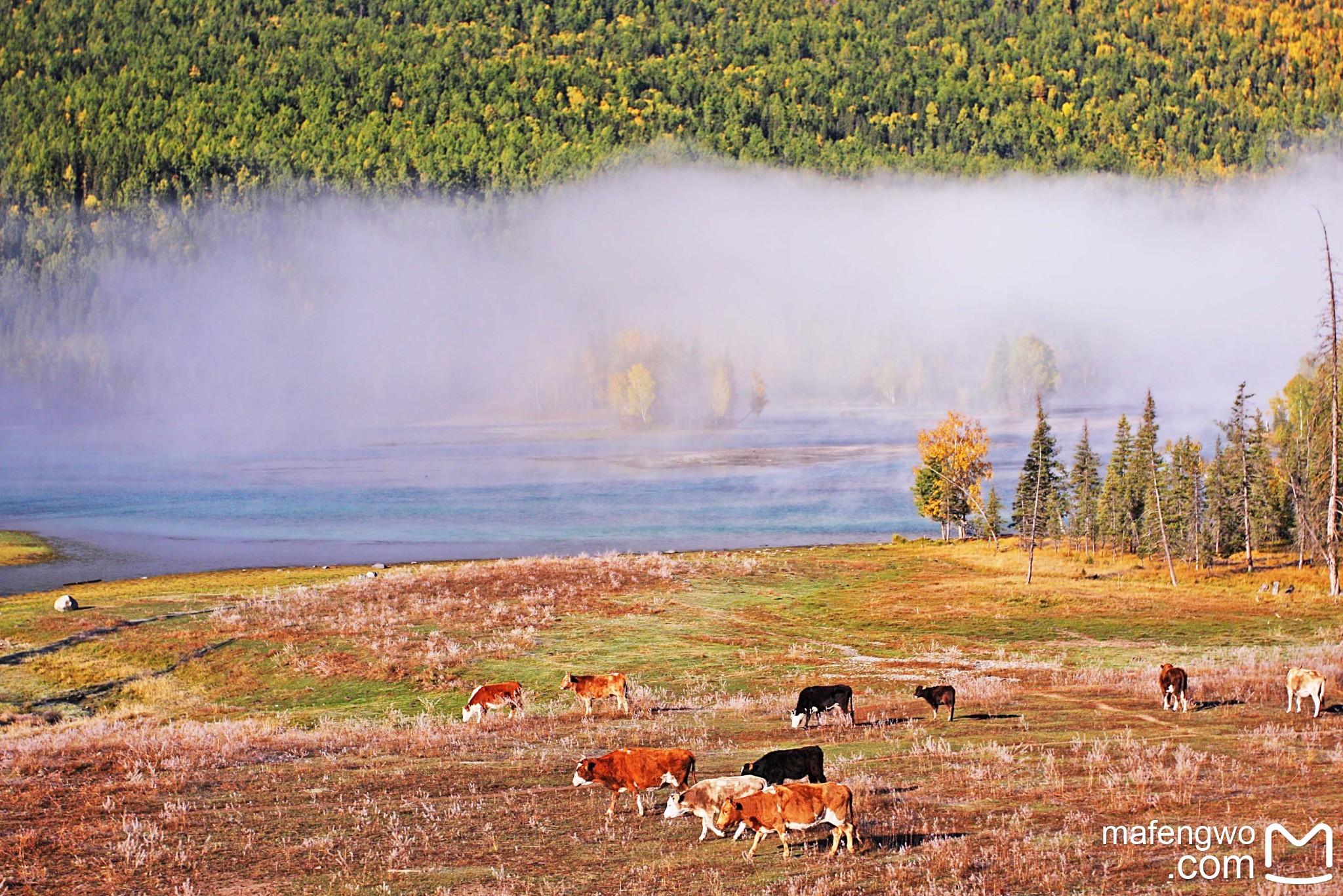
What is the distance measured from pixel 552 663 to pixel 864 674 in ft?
38.1

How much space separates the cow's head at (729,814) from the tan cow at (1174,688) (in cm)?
1540

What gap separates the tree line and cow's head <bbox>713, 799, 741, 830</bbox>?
55973mm

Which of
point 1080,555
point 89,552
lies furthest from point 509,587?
point 89,552

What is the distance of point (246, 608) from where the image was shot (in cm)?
5156

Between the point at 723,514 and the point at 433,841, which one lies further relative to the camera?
the point at 723,514

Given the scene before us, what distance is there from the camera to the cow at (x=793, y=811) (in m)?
13.9

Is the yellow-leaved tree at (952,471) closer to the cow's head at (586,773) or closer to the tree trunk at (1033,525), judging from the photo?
the tree trunk at (1033,525)

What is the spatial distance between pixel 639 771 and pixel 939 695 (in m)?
11.5

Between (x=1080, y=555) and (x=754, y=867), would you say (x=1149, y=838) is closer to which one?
(x=754, y=867)

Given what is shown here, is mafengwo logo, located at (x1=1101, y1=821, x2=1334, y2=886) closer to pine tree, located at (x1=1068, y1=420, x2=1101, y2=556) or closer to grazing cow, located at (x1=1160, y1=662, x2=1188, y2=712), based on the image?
grazing cow, located at (x1=1160, y1=662, x2=1188, y2=712)

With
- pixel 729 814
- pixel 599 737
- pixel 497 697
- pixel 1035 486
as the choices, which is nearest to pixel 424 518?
pixel 1035 486

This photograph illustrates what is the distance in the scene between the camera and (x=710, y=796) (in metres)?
15.0

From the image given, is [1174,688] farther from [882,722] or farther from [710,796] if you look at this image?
[710,796]

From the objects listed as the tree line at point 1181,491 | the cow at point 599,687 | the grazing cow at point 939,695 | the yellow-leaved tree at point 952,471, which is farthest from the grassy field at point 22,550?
the grazing cow at point 939,695
